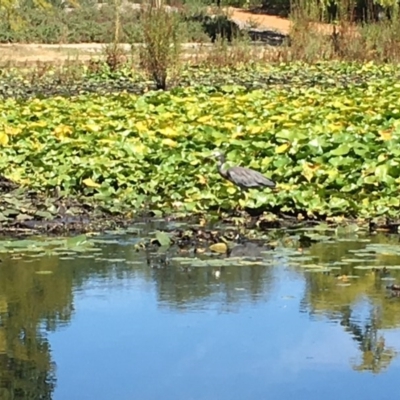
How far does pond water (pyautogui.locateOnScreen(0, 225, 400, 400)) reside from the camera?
13.0 feet

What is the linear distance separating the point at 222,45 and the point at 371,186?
12.3 m

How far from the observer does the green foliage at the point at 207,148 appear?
23.3 feet

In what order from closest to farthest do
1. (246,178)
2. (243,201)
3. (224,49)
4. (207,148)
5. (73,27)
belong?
1. (243,201)
2. (246,178)
3. (207,148)
4. (224,49)
5. (73,27)

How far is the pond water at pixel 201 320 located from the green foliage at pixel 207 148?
937 mm

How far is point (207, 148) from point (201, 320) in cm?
406

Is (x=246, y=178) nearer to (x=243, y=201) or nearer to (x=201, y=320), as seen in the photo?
(x=243, y=201)

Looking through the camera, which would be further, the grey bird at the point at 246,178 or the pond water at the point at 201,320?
the grey bird at the point at 246,178

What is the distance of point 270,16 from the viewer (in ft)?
116

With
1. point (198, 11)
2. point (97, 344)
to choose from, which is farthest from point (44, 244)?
point (198, 11)

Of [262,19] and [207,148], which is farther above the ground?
[262,19]

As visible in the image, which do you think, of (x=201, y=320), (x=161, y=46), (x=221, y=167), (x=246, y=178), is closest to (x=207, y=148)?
(x=221, y=167)

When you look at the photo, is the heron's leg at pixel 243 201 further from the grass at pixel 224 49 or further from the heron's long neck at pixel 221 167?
the grass at pixel 224 49

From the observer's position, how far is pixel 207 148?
864 cm

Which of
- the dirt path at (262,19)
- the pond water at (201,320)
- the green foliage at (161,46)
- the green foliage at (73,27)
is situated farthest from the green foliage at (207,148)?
the dirt path at (262,19)
